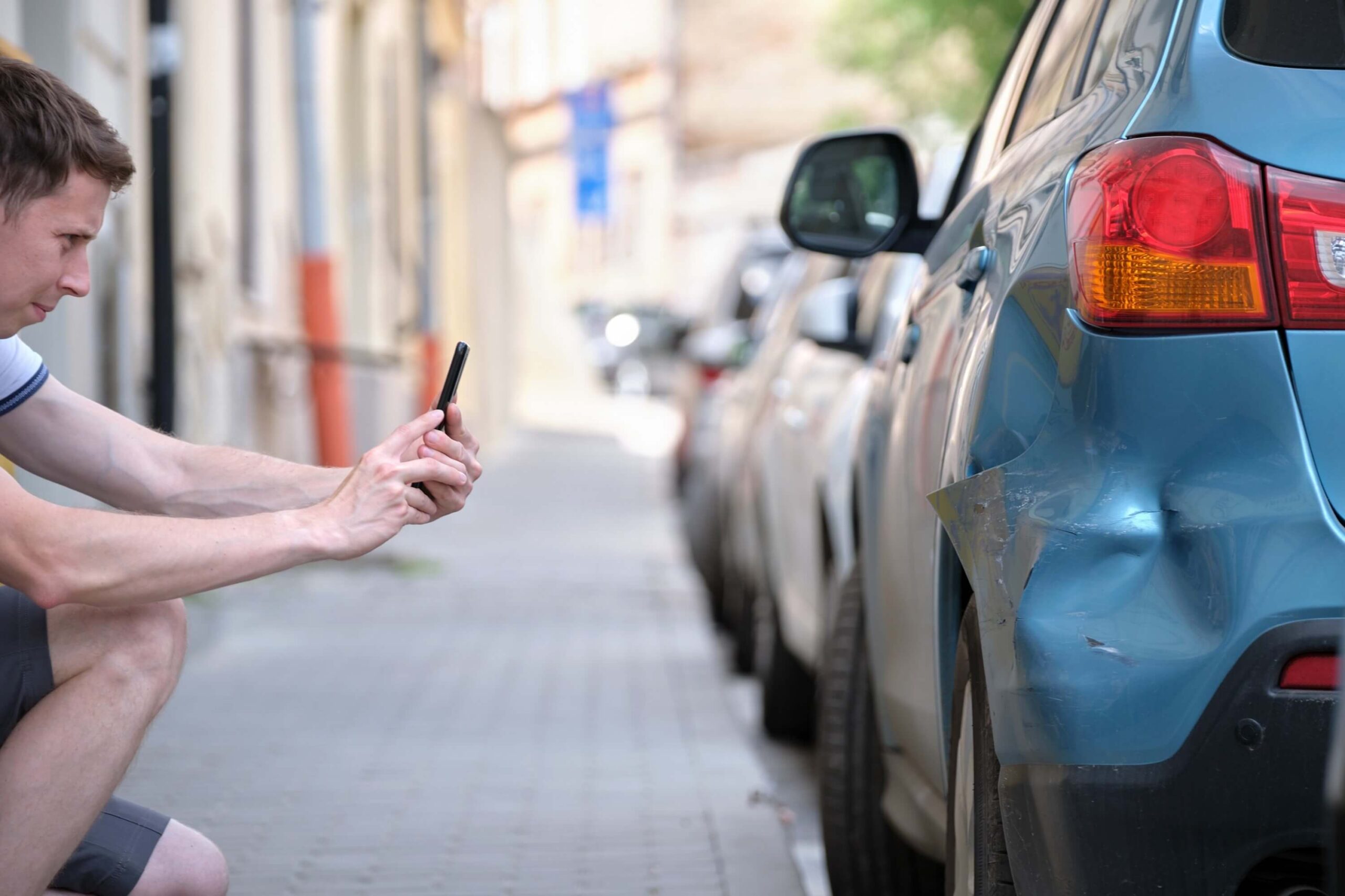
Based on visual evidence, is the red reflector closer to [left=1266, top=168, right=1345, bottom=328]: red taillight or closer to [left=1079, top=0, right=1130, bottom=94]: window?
[left=1266, top=168, right=1345, bottom=328]: red taillight

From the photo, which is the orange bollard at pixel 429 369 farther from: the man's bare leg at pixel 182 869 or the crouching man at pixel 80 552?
the crouching man at pixel 80 552

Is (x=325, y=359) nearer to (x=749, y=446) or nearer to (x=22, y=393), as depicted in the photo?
(x=749, y=446)

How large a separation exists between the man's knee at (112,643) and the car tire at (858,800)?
4.30 feet

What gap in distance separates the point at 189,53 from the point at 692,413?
164 inches

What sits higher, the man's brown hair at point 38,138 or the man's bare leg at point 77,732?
the man's brown hair at point 38,138

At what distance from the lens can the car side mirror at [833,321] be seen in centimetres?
552

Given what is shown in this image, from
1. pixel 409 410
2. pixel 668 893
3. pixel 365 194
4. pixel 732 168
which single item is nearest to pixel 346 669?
pixel 668 893

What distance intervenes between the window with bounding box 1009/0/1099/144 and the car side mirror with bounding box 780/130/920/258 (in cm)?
58

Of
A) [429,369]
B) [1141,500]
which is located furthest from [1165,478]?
[429,369]

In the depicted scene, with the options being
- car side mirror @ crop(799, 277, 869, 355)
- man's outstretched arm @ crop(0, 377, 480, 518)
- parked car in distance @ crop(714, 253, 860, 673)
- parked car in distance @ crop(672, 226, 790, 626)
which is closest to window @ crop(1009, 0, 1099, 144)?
man's outstretched arm @ crop(0, 377, 480, 518)

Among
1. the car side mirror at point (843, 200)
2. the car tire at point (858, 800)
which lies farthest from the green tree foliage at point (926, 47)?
the car tire at point (858, 800)

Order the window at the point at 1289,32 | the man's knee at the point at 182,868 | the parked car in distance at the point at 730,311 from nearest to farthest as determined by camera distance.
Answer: the window at the point at 1289,32 → the man's knee at the point at 182,868 → the parked car in distance at the point at 730,311

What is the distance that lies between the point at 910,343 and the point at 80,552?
1.39m

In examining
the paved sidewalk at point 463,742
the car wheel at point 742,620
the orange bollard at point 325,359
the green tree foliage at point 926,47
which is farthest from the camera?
the green tree foliage at point 926,47
